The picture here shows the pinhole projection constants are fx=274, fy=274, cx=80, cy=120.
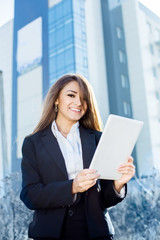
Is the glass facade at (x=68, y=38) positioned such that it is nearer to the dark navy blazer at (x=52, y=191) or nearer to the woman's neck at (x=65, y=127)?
the woman's neck at (x=65, y=127)

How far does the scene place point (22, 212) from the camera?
8.70 feet

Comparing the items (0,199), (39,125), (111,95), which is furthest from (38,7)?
→ (39,125)

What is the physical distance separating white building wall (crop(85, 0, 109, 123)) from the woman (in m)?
4.65

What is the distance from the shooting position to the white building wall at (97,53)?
6.09 meters

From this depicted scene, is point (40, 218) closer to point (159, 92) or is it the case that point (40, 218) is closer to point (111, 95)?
point (159, 92)

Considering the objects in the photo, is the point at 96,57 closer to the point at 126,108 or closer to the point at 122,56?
the point at 122,56

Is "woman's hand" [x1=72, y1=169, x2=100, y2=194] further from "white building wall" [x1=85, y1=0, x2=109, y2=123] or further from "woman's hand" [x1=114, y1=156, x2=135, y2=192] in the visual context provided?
"white building wall" [x1=85, y1=0, x2=109, y2=123]

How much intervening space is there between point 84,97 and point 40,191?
0.48 metres

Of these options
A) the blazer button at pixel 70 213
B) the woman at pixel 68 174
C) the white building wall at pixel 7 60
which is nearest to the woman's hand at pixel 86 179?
the woman at pixel 68 174

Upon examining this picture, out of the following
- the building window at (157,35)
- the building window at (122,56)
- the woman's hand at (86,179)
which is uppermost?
the building window at (122,56)

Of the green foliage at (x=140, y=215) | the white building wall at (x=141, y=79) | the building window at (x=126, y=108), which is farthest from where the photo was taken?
the building window at (x=126, y=108)

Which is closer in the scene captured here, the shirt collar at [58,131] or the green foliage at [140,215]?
the shirt collar at [58,131]

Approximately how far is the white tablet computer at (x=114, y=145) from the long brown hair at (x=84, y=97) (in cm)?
33

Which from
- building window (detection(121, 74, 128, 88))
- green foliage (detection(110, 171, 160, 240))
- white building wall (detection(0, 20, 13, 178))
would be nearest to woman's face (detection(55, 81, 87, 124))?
green foliage (detection(110, 171, 160, 240))
